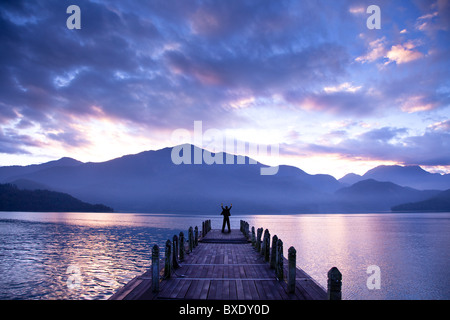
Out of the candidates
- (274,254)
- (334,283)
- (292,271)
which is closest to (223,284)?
(292,271)

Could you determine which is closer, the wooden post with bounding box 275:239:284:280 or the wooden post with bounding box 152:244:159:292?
the wooden post with bounding box 152:244:159:292

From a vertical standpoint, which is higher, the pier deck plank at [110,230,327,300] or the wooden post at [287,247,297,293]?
the wooden post at [287,247,297,293]

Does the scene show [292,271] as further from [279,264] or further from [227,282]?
[227,282]

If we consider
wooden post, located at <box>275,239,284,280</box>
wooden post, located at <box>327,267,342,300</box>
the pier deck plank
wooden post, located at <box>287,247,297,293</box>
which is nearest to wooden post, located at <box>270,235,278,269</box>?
the pier deck plank

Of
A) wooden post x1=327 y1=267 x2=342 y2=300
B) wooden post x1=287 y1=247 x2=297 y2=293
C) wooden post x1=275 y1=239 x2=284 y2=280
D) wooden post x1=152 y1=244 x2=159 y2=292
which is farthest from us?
wooden post x1=275 y1=239 x2=284 y2=280

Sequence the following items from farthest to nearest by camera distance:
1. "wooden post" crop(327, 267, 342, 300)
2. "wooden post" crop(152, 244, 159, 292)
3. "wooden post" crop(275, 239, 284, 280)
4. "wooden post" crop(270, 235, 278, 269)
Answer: "wooden post" crop(270, 235, 278, 269)
"wooden post" crop(275, 239, 284, 280)
"wooden post" crop(152, 244, 159, 292)
"wooden post" crop(327, 267, 342, 300)

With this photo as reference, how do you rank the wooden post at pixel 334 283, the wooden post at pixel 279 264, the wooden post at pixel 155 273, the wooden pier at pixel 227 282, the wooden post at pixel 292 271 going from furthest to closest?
the wooden post at pixel 279 264
the wooden post at pixel 292 271
the wooden post at pixel 155 273
the wooden pier at pixel 227 282
the wooden post at pixel 334 283

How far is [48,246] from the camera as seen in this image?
44.0 m

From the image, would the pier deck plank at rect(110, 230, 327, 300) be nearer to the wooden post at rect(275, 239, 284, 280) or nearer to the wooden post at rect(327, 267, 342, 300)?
the wooden post at rect(275, 239, 284, 280)

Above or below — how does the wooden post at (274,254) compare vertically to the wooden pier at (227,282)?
above

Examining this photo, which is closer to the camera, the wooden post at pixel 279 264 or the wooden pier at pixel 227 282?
the wooden pier at pixel 227 282

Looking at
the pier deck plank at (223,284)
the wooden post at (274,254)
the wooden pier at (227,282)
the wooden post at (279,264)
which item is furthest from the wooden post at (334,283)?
the wooden post at (274,254)

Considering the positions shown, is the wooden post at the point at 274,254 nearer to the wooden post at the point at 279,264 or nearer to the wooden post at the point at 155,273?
the wooden post at the point at 279,264
